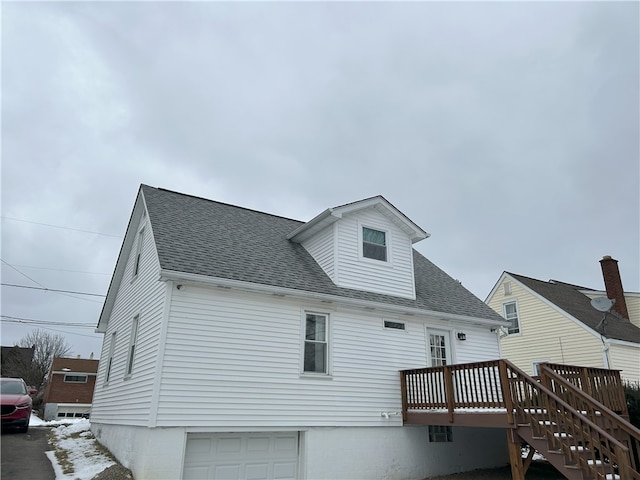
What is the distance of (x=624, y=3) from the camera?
12.1 m

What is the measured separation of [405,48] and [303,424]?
38.6 feet

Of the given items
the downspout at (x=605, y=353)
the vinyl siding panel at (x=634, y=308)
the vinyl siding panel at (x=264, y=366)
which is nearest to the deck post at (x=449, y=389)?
the vinyl siding panel at (x=264, y=366)

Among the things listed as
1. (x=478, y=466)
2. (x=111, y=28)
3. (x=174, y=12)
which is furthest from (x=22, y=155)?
(x=478, y=466)

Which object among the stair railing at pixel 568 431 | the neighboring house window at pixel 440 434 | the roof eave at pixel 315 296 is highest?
the roof eave at pixel 315 296

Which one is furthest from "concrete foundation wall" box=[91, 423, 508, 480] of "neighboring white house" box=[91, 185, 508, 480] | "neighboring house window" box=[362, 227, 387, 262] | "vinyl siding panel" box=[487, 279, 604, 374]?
"vinyl siding panel" box=[487, 279, 604, 374]

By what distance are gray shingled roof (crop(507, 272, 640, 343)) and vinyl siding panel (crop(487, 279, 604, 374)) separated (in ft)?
1.54

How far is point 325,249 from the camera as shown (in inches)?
480

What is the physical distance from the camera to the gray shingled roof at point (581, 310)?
1881 cm

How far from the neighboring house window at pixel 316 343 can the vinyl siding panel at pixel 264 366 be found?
18cm

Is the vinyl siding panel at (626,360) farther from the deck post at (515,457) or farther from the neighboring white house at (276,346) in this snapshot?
the deck post at (515,457)

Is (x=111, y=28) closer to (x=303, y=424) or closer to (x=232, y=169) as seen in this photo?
(x=232, y=169)

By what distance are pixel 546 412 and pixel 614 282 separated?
Answer: 58.5 feet

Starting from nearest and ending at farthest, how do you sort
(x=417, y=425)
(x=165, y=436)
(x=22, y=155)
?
(x=165, y=436), (x=417, y=425), (x=22, y=155)

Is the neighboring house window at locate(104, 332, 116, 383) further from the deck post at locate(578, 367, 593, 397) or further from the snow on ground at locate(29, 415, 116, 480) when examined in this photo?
the deck post at locate(578, 367, 593, 397)
